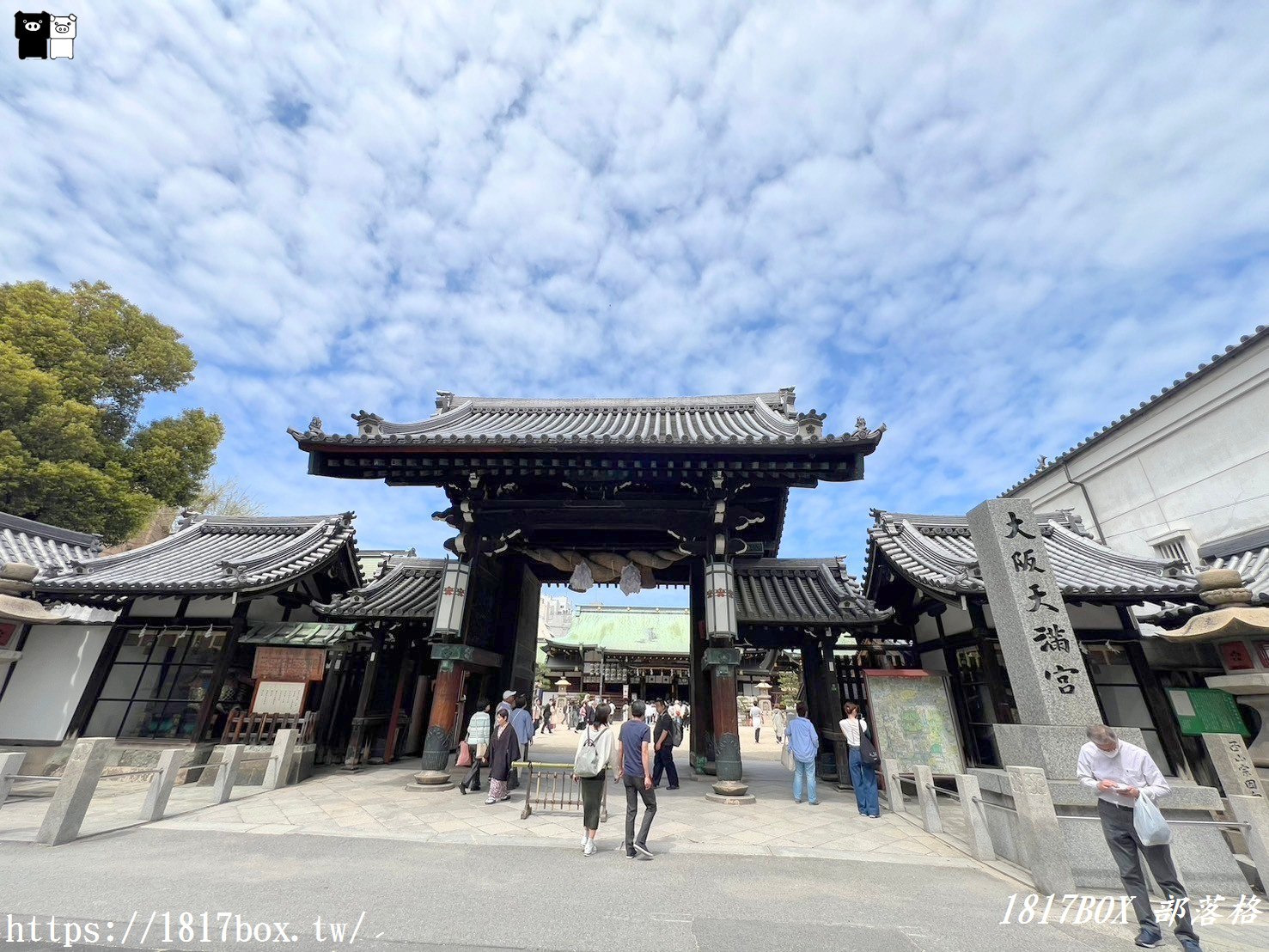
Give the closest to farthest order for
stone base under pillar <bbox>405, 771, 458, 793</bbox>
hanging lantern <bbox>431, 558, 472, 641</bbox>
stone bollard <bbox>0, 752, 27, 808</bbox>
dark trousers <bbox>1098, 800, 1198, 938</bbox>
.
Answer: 1. dark trousers <bbox>1098, 800, 1198, 938</bbox>
2. stone bollard <bbox>0, 752, 27, 808</bbox>
3. stone base under pillar <bbox>405, 771, 458, 793</bbox>
4. hanging lantern <bbox>431, 558, 472, 641</bbox>

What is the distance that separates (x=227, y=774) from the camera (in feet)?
27.3

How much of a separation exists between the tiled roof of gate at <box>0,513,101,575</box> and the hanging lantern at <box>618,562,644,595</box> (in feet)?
42.1

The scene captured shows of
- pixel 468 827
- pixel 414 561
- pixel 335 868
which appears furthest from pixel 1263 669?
→ pixel 414 561

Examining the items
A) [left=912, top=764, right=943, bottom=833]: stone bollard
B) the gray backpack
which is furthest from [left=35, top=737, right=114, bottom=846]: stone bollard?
[left=912, top=764, right=943, bottom=833]: stone bollard

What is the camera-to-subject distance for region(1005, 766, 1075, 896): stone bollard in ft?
16.0

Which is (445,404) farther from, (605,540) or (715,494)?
(715,494)

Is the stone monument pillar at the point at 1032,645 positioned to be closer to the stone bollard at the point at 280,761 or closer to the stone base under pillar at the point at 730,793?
the stone base under pillar at the point at 730,793

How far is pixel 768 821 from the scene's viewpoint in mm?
7832

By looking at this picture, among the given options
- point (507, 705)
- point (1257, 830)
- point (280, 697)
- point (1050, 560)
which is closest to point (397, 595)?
point (280, 697)

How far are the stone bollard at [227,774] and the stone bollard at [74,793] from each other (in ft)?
7.23

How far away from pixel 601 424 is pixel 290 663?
9.11m

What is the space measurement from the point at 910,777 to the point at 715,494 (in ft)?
21.0

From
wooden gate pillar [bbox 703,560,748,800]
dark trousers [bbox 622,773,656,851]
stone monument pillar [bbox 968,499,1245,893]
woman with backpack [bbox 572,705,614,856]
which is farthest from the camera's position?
wooden gate pillar [bbox 703,560,748,800]

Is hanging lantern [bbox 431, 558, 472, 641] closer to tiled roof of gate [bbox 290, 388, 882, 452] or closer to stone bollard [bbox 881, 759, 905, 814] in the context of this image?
tiled roof of gate [bbox 290, 388, 882, 452]
